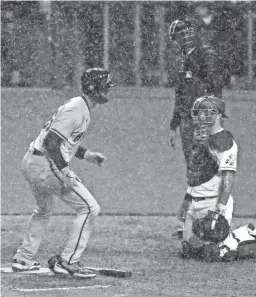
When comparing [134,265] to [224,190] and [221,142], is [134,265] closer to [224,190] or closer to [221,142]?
[224,190]

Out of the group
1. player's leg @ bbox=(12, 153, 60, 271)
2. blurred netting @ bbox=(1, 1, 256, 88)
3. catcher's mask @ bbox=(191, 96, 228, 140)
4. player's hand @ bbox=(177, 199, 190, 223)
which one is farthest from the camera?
blurred netting @ bbox=(1, 1, 256, 88)

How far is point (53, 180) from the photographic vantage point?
24.9ft

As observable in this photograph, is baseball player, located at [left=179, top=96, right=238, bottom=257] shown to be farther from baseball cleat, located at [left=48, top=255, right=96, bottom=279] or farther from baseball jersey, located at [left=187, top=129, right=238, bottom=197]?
baseball cleat, located at [left=48, top=255, right=96, bottom=279]

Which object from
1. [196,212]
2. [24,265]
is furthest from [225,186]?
[24,265]

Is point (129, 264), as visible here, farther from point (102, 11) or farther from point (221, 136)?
point (102, 11)

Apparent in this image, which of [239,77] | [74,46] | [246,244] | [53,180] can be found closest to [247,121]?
[239,77]

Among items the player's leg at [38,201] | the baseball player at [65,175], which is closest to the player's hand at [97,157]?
the baseball player at [65,175]

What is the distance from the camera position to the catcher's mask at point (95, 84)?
7.65 m

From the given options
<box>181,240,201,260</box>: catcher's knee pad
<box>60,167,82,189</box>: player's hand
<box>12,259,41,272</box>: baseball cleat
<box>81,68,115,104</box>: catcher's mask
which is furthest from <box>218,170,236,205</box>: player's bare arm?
<box>12,259,41,272</box>: baseball cleat

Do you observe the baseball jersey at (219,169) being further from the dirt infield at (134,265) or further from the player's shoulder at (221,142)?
the dirt infield at (134,265)

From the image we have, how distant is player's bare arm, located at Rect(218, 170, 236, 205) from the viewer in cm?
815

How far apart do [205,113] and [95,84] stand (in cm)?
119

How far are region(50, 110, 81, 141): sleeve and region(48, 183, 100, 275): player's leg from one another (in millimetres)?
446

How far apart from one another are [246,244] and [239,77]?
2976 millimetres
